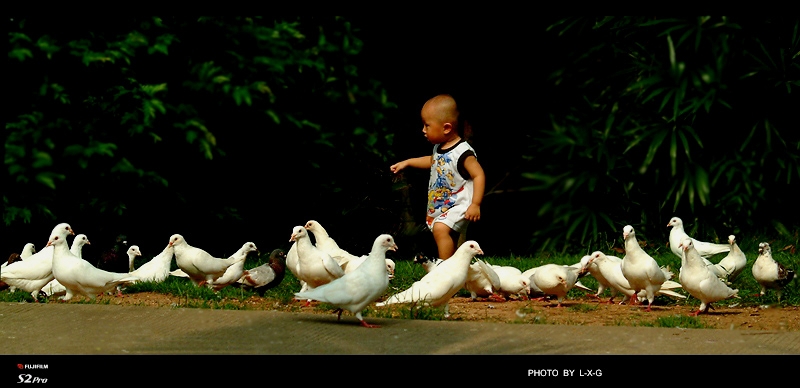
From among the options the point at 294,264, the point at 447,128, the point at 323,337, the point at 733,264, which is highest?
the point at 447,128

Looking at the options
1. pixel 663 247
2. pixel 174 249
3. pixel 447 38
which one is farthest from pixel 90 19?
pixel 663 247

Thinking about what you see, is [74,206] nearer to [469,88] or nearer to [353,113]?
[353,113]

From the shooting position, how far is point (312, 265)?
7.24 m

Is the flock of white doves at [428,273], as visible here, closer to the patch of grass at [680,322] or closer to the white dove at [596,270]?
the white dove at [596,270]

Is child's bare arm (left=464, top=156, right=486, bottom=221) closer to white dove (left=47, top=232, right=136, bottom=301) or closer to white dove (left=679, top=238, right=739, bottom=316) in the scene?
white dove (left=679, top=238, right=739, bottom=316)

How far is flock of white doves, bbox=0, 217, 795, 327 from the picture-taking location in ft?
22.4

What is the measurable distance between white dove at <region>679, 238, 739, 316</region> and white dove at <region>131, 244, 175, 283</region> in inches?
155

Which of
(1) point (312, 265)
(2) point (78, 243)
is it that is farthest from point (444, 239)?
(2) point (78, 243)

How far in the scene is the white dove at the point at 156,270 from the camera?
8.24 m

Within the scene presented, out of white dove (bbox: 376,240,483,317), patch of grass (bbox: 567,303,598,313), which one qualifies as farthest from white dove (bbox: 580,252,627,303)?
white dove (bbox: 376,240,483,317)

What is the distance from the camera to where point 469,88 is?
995cm

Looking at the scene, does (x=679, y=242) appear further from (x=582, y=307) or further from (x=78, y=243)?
(x=78, y=243)

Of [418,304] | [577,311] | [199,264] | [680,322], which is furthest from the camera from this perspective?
[199,264]

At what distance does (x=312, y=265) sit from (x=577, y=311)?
182 cm
